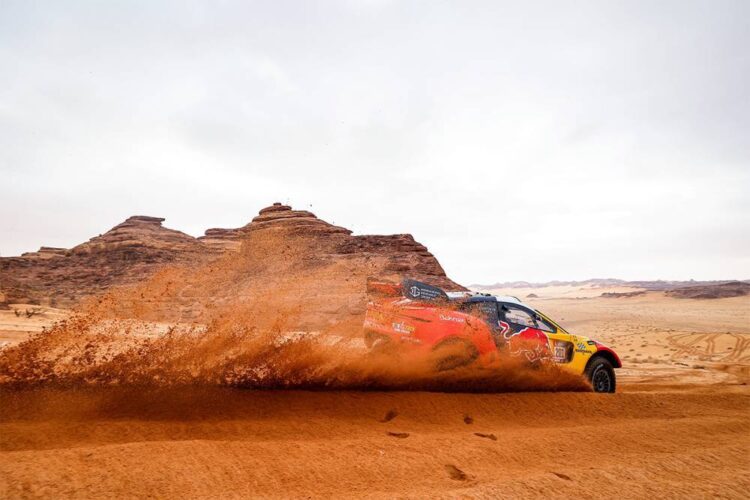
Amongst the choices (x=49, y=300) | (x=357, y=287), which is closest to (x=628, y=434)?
(x=357, y=287)

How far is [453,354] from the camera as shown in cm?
657

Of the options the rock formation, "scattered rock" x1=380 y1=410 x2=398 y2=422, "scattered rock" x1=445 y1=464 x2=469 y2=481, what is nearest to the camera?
"scattered rock" x1=445 y1=464 x2=469 y2=481

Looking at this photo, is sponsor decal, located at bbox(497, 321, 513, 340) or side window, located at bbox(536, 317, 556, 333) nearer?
sponsor decal, located at bbox(497, 321, 513, 340)

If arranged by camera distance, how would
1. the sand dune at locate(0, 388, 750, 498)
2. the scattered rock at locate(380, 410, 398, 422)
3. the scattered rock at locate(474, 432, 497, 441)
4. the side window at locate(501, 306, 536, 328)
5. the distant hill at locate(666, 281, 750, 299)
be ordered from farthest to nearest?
the distant hill at locate(666, 281, 750, 299)
the side window at locate(501, 306, 536, 328)
the scattered rock at locate(380, 410, 398, 422)
the scattered rock at locate(474, 432, 497, 441)
the sand dune at locate(0, 388, 750, 498)

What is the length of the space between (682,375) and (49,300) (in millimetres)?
34598

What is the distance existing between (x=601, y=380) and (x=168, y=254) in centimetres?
3799

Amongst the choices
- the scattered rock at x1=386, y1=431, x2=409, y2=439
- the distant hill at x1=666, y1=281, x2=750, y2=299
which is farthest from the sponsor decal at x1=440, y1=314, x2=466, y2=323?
the distant hill at x1=666, y1=281, x2=750, y2=299

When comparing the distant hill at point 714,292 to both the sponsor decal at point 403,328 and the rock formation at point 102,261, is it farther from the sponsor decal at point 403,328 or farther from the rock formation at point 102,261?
the sponsor decal at point 403,328

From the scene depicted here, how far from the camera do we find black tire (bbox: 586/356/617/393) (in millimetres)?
7609

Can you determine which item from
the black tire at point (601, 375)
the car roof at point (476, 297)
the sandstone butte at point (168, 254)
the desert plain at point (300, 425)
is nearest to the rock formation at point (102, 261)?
the sandstone butte at point (168, 254)

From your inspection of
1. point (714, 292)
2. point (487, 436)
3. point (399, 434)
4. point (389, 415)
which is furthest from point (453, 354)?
point (714, 292)

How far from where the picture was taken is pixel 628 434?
16.5 ft

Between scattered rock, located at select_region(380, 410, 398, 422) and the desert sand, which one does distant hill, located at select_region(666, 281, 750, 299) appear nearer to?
the desert sand

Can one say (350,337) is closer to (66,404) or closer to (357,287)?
(66,404)
